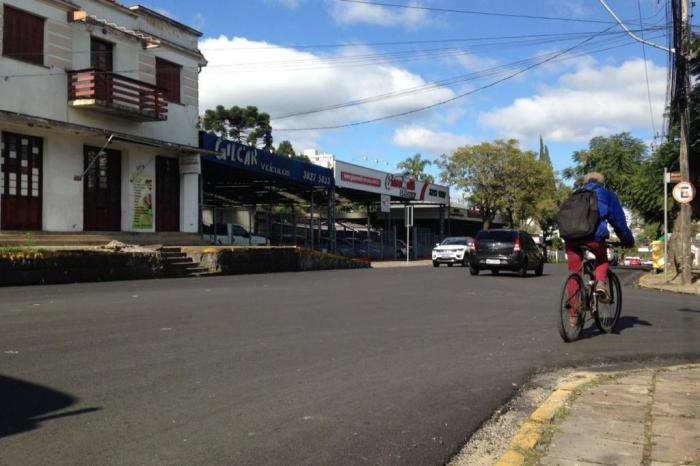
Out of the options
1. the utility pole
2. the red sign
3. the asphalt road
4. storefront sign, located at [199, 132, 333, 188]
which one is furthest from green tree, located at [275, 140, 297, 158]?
the asphalt road

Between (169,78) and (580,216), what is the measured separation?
19746 mm

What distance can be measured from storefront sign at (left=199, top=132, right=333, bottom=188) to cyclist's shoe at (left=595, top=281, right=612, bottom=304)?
18.9 meters

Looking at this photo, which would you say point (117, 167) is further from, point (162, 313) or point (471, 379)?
point (471, 379)

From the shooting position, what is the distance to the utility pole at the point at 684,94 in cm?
1688

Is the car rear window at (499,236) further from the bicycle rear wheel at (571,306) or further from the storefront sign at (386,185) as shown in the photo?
the storefront sign at (386,185)

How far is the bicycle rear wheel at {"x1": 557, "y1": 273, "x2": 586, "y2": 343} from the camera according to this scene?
7.12 m

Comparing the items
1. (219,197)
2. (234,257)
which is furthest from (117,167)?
(219,197)

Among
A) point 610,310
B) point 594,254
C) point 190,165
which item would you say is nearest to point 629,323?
point 610,310

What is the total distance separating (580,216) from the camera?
7.05 m

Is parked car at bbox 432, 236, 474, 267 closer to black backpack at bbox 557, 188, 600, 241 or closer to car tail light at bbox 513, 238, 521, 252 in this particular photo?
car tail light at bbox 513, 238, 521, 252

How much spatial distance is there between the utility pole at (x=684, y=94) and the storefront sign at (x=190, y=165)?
16.0m

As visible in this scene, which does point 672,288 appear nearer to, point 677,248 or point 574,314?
point 677,248

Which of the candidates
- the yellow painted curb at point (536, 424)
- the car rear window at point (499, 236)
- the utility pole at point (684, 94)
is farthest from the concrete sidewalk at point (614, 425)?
the car rear window at point (499, 236)

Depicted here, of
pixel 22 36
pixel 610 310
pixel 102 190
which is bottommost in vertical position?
pixel 610 310
